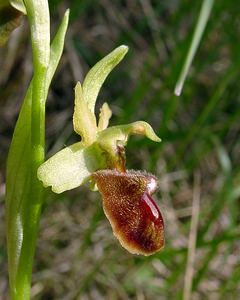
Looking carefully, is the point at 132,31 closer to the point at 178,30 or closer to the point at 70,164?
the point at 178,30

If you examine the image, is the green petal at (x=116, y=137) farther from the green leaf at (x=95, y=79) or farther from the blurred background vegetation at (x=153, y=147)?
the blurred background vegetation at (x=153, y=147)

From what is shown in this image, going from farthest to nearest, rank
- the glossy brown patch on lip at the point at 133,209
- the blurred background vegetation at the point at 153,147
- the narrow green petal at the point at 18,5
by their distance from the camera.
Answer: the blurred background vegetation at the point at 153,147, the narrow green petal at the point at 18,5, the glossy brown patch on lip at the point at 133,209

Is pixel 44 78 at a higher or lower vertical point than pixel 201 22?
higher

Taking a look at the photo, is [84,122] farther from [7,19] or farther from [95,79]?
[7,19]

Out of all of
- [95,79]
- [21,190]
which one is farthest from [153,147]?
[21,190]

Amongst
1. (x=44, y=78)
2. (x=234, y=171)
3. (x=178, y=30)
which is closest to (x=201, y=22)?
(x=44, y=78)

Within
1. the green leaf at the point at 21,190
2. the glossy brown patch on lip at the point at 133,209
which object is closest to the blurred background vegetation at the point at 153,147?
the green leaf at the point at 21,190

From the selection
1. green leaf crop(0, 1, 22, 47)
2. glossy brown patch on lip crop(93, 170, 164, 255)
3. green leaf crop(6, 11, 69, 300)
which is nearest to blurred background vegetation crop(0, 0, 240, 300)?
green leaf crop(0, 1, 22, 47)

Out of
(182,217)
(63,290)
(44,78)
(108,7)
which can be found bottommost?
(182,217)
